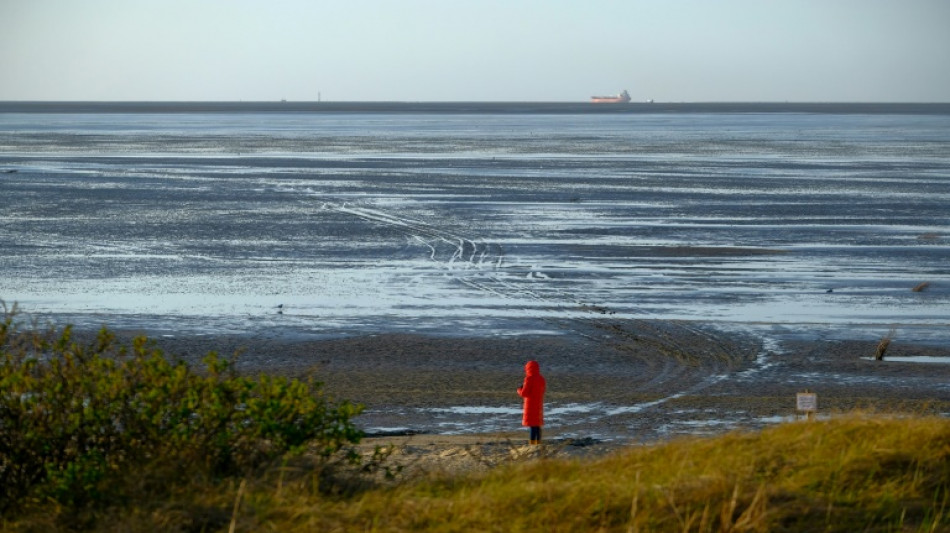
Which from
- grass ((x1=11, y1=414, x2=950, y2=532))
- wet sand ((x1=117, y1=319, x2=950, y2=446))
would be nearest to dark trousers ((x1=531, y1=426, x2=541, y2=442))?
wet sand ((x1=117, y1=319, x2=950, y2=446))

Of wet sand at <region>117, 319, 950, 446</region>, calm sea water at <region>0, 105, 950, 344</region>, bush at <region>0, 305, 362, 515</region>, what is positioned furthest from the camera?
calm sea water at <region>0, 105, 950, 344</region>

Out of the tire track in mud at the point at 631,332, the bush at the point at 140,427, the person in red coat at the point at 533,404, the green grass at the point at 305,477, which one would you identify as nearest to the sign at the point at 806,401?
the green grass at the point at 305,477

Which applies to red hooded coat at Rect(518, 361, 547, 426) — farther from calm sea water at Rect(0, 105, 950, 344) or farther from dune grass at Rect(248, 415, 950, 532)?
calm sea water at Rect(0, 105, 950, 344)

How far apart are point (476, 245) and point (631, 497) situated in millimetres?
18852

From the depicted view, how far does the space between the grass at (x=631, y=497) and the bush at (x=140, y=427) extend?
201 millimetres

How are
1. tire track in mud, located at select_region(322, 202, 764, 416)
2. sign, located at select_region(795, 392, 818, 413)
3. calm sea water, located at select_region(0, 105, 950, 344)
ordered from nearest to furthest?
sign, located at select_region(795, 392, 818, 413), tire track in mud, located at select_region(322, 202, 764, 416), calm sea water, located at select_region(0, 105, 950, 344)

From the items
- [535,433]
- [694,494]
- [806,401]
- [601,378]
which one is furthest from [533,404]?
[694,494]

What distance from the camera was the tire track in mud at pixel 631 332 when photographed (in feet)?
47.2

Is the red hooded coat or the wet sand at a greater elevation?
the red hooded coat

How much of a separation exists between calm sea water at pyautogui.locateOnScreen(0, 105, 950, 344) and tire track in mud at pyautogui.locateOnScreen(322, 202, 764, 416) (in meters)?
0.13

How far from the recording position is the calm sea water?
18359mm

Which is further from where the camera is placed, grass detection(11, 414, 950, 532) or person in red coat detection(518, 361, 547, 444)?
person in red coat detection(518, 361, 547, 444)

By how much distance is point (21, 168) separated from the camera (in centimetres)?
4903

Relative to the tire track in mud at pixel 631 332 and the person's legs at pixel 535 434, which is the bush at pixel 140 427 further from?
the tire track in mud at pixel 631 332
